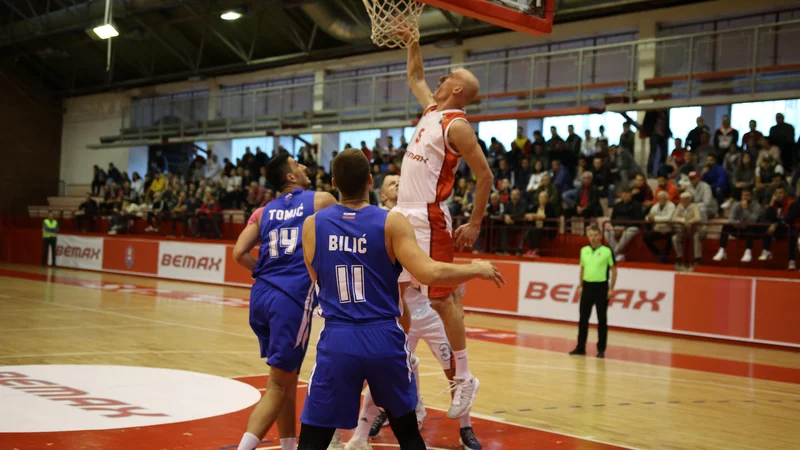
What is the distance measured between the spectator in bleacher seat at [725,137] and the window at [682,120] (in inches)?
85.5

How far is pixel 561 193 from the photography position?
19.1 meters

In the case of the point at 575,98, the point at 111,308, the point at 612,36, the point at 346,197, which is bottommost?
the point at 111,308

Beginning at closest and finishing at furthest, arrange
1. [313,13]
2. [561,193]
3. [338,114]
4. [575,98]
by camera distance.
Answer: [561,193]
[575,98]
[338,114]
[313,13]

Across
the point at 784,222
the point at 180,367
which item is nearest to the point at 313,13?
the point at 784,222

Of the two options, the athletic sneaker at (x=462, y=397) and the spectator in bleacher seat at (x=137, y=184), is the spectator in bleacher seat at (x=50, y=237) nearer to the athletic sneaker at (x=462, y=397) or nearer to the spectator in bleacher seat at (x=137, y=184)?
the spectator in bleacher seat at (x=137, y=184)

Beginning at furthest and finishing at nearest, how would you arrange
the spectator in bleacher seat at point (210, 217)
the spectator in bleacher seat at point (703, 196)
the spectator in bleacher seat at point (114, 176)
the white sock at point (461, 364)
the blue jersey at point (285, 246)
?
the spectator in bleacher seat at point (114, 176)
the spectator in bleacher seat at point (210, 217)
the spectator in bleacher seat at point (703, 196)
the white sock at point (461, 364)
the blue jersey at point (285, 246)

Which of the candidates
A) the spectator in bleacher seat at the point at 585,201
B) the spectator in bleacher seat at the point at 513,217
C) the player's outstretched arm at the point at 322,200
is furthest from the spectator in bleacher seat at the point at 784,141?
the player's outstretched arm at the point at 322,200

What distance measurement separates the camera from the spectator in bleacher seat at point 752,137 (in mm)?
17084

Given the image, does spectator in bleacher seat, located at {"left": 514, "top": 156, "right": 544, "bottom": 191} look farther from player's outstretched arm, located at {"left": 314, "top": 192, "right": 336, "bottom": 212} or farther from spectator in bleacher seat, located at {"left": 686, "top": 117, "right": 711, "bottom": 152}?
player's outstretched arm, located at {"left": 314, "top": 192, "right": 336, "bottom": 212}

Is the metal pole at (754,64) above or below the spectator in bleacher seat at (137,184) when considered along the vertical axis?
above

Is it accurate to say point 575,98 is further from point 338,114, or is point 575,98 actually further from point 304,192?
point 304,192

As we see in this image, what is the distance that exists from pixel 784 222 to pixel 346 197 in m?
13.2

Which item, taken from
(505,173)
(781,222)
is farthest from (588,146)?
(781,222)

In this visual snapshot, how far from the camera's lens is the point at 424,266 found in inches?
158
